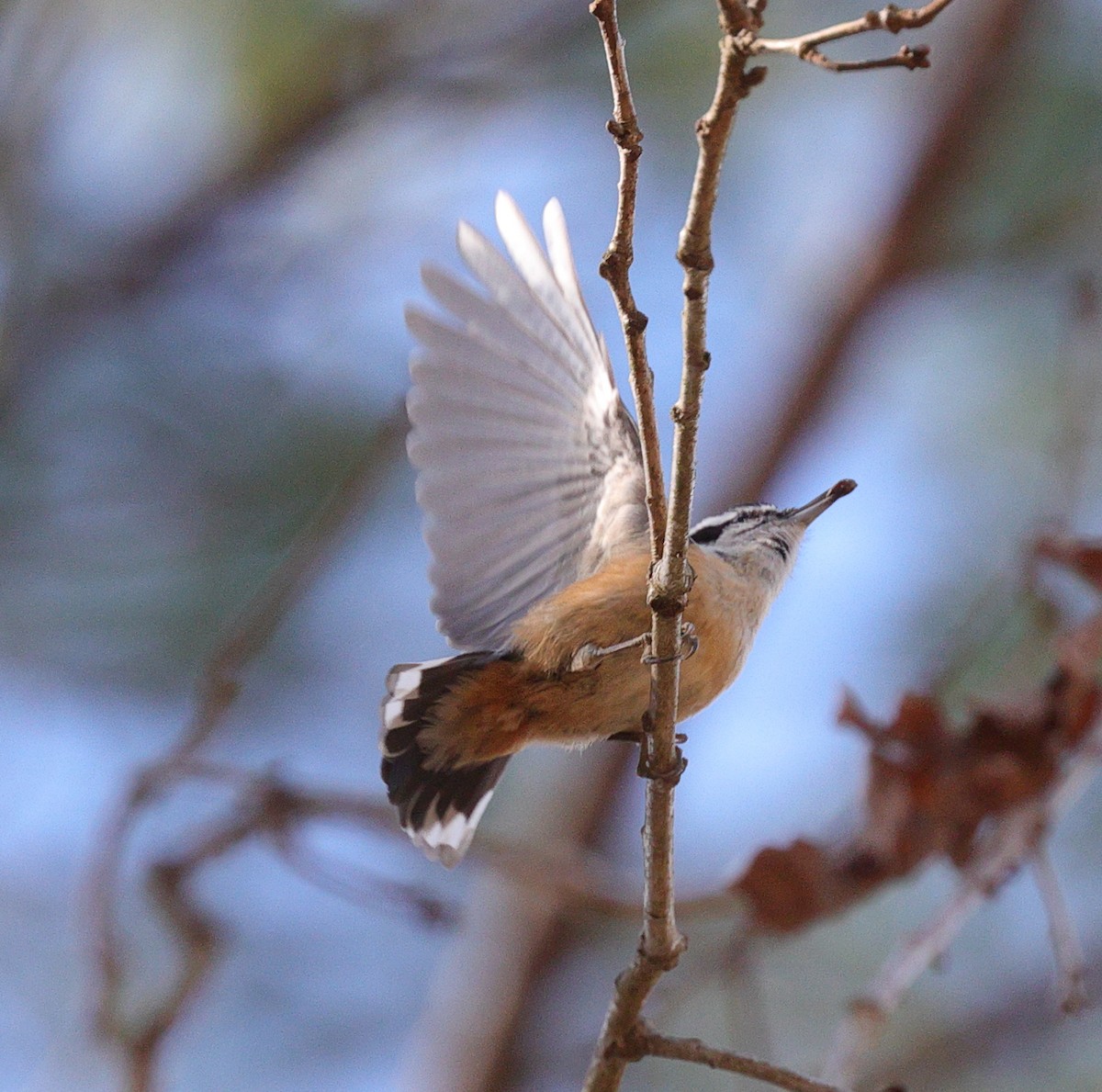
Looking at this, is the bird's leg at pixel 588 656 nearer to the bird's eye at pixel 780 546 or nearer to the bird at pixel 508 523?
the bird at pixel 508 523

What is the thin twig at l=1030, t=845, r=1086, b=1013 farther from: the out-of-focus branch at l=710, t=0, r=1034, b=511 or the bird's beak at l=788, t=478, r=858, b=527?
the out-of-focus branch at l=710, t=0, r=1034, b=511

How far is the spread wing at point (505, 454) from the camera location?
2.79 meters

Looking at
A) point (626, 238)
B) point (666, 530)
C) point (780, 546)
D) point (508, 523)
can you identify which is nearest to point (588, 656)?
point (508, 523)

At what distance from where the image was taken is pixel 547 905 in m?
4.57

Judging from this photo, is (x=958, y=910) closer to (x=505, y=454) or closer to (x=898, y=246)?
(x=505, y=454)

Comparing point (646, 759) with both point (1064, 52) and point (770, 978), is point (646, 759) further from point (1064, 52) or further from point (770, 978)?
point (1064, 52)

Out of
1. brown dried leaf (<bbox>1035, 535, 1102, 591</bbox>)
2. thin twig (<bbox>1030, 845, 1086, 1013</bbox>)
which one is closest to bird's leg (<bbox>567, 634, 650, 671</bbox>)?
thin twig (<bbox>1030, 845, 1086, 1013</bbox>)

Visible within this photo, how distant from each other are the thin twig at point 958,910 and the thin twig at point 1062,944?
0.06m

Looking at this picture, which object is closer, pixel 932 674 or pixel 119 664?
pixel 932 674

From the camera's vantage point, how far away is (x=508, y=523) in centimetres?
286

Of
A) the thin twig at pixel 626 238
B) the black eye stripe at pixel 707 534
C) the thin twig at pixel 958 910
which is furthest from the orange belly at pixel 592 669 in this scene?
the thin twig at pixel 626 238

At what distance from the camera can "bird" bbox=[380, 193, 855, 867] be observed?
8.73 feet

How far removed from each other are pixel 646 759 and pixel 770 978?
11.5 feet

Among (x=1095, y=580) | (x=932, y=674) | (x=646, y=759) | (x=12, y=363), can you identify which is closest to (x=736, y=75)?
(x=646, y=759)
